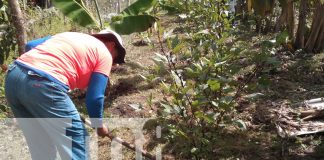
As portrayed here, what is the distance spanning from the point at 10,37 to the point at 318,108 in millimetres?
4341

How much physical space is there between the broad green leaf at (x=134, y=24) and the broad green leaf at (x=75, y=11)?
401 mm

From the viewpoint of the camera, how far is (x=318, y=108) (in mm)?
3631

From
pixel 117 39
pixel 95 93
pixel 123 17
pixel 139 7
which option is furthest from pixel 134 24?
pixel 95 93

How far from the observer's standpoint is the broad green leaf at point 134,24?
4.82 m

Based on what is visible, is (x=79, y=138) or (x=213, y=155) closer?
(x=79, y=138)

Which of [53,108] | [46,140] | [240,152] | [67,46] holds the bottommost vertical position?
[240,152]

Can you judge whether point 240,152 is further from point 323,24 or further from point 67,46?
point 323,24

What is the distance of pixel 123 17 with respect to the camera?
4926 millimetres

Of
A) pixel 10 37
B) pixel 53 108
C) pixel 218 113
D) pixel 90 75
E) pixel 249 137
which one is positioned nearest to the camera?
pixel 53 108

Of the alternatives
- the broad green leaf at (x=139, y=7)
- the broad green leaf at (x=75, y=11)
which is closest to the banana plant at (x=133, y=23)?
the broad green leaf at (x=139, y=7)

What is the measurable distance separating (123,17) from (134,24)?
19cm

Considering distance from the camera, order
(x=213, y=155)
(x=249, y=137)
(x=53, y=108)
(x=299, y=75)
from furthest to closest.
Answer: (x=299, y=75)
(x=249, y=137)
(x=213, y=155)
(x=53, y=108)

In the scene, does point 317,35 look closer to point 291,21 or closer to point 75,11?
point 291,21

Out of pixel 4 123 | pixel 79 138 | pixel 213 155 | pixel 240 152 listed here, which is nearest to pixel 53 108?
pixel 79 138
